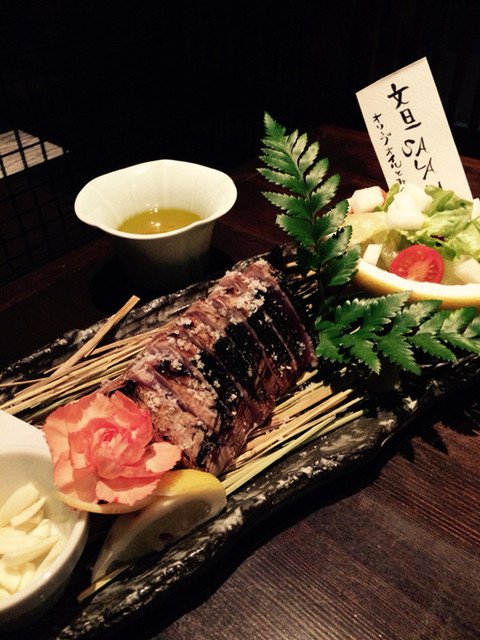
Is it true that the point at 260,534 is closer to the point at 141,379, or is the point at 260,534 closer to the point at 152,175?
the point at 141,379

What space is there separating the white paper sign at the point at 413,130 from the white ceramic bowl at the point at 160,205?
0.63m

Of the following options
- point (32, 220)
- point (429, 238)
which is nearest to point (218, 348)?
point (429, 238)

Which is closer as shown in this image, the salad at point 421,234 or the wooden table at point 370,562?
the wooden table at point 370,562

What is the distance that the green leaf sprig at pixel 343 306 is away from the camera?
4.75ft

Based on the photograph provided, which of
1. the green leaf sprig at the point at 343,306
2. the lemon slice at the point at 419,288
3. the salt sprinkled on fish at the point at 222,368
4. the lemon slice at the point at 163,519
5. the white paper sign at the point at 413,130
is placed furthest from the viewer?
the white paper sign at the point at 413,130

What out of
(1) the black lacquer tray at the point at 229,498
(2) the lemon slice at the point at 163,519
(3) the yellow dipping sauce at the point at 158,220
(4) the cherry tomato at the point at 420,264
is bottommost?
(1) the black lacquer tray at the point at 229,498

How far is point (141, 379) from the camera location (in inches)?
50.2

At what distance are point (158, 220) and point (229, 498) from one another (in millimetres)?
1130

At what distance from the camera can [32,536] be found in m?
1.08

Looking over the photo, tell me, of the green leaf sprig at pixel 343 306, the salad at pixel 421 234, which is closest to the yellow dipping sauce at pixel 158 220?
the green leaf sprig at pixel 343 306

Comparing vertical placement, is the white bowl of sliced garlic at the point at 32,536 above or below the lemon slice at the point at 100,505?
below

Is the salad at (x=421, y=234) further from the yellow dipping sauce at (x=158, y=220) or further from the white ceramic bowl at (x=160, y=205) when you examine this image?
the yellow dipping sauce at (x=158, y=220)

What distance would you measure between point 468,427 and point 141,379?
37.9 inches

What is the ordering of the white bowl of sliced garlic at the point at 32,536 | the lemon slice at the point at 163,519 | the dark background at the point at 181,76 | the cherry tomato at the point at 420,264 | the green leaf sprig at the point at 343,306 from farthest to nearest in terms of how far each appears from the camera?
the dark background at the point at 181,76
the cherry tomato at the point at 420,264
the green leaf sprig at the point at 343,306
the lemon slice at the point at 163,519
the white bowl of sliced garlic at the point at 32,536
